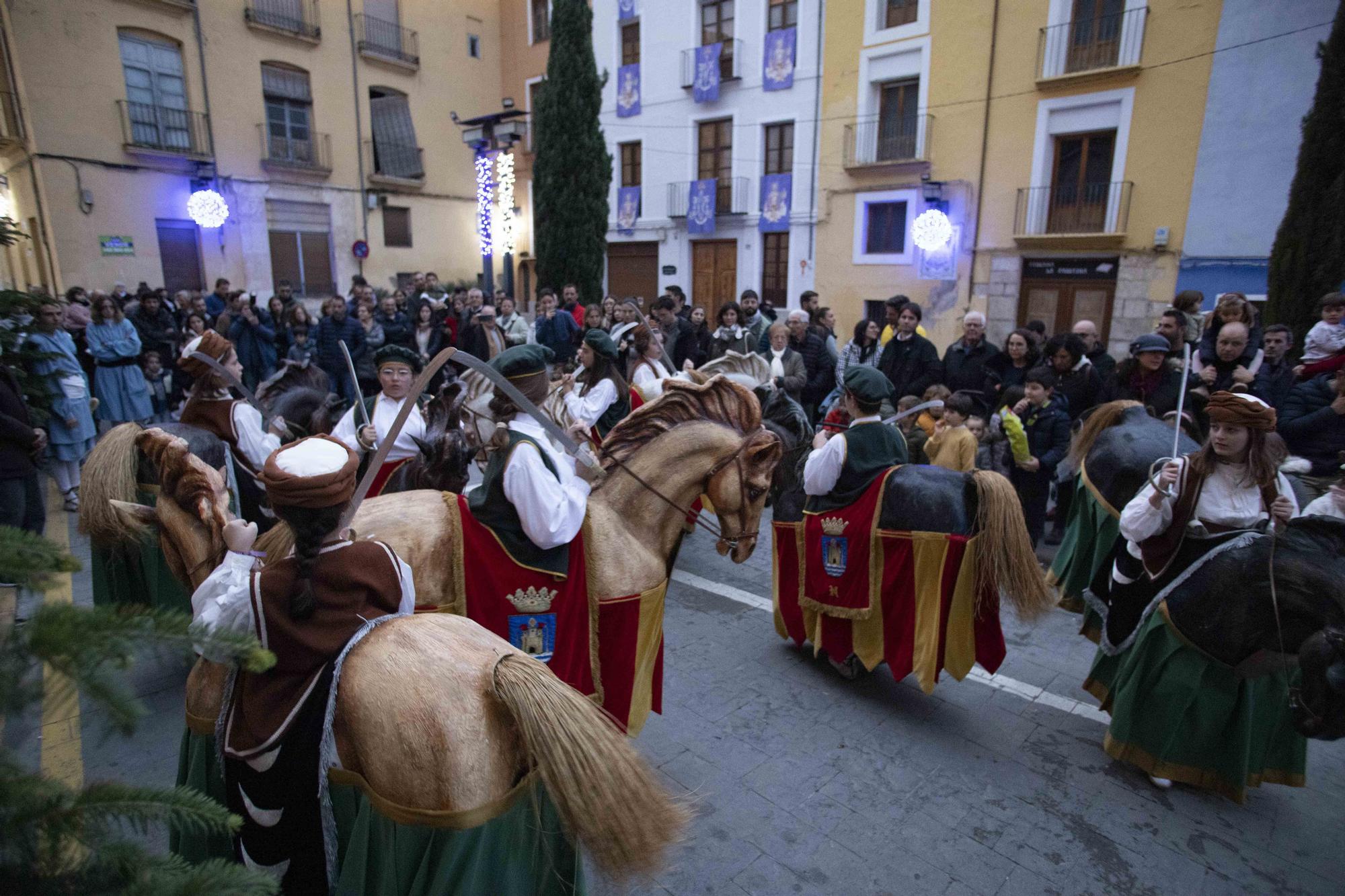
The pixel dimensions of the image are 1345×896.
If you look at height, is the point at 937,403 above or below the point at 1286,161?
below

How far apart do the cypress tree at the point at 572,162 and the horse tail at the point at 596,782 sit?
20.2m

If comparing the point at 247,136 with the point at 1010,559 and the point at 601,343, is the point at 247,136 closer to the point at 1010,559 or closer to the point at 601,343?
the point at 601,343

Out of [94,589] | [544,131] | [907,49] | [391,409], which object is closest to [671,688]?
[391,409]

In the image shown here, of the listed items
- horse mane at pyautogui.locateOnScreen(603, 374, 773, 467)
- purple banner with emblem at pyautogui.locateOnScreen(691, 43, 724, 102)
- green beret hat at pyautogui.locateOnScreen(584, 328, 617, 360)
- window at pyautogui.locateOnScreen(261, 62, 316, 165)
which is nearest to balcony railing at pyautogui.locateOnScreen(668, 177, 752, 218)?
purple banner with emblem at pyautogui.locateOnScreen(691, 43, 724, 102)

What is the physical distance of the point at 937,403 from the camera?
5934mm

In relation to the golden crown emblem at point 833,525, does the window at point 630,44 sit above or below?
above

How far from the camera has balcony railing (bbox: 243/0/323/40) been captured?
1988cm

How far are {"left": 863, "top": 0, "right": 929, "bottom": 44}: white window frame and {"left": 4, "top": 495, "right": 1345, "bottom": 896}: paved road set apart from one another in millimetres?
17145

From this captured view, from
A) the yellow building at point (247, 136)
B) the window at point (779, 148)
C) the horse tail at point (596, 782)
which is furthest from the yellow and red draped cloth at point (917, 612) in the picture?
the window at point (779, 148)

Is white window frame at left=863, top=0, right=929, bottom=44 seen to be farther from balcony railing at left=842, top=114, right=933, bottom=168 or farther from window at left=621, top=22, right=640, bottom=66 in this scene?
window at left=621, top=22, right=640, bottom=66

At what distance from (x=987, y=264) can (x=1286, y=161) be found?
18.2ft

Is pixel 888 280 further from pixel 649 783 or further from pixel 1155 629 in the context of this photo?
pixel 649 783

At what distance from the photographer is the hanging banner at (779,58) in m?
19.9

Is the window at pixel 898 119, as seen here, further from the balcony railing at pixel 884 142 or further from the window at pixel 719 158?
the window at pixel 719 158
